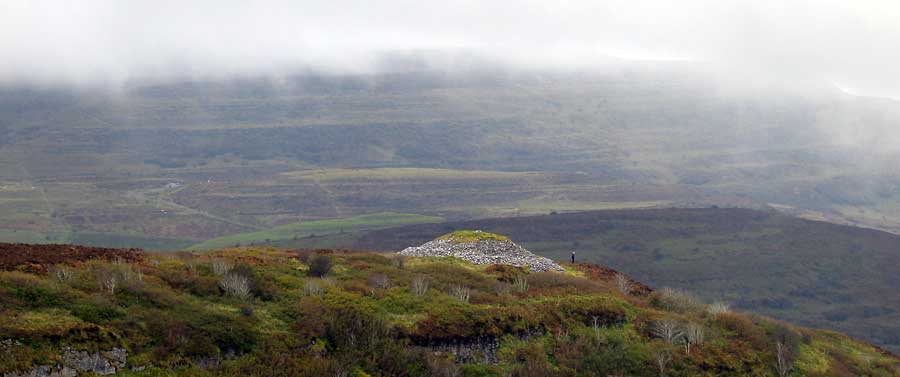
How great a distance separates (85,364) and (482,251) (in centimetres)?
3176

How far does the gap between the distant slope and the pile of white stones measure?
232 ft

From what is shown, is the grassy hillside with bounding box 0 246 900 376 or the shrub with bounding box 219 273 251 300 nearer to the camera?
the grassy hillside with bounding box 0 246 900 376

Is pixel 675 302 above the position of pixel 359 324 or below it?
below

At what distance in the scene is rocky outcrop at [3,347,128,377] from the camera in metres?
23.0

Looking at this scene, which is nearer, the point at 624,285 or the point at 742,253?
the point at 624,285

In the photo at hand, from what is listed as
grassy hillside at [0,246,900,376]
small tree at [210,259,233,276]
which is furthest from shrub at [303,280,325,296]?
small tree at [210,259,233,276]

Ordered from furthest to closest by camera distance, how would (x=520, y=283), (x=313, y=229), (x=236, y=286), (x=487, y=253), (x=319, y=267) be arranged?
(x=313, y=229) → (x=487, y=253) → (x=520, y=283) → (x=319, y=267) → (x=236, y=286)

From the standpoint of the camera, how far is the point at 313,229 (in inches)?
7141

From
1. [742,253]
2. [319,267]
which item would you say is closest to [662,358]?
[319,267]

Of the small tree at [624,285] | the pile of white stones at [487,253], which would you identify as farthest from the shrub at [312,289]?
the pile of white stones at [487,253]

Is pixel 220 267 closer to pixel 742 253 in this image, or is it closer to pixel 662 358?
pixel 662 358

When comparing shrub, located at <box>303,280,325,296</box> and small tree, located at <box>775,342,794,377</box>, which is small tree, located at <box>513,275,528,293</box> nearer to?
shrub, located at <box>303,280,325,296</box>

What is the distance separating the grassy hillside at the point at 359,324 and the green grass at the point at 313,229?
123908mm

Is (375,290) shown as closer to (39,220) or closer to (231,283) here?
(231,283)
